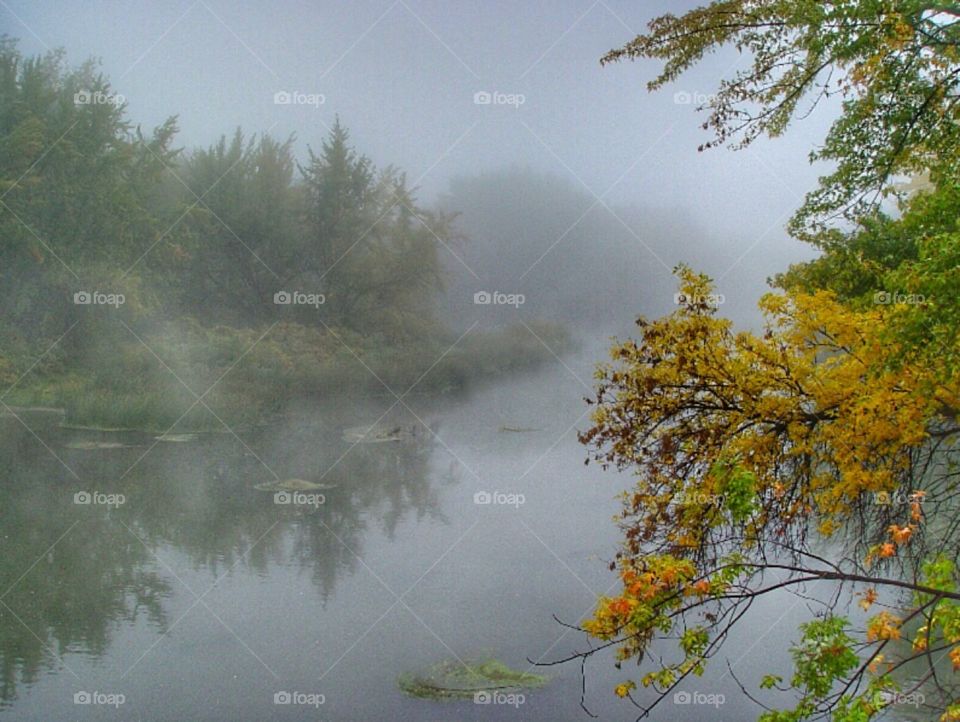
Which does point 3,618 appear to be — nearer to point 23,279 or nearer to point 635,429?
point 23,279

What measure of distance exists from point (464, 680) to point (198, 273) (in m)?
6.79

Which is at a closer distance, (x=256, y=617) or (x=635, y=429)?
(x=635, y=429)

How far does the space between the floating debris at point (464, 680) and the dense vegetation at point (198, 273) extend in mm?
4217

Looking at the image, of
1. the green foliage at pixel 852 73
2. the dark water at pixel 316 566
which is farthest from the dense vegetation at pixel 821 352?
the dark water at pixel 316 566

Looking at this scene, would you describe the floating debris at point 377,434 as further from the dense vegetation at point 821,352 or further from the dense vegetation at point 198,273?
the dense vegetation at point 821,352

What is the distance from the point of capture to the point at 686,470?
22.5 ft

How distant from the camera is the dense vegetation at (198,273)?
1345 cm

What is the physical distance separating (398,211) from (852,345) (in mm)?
8326

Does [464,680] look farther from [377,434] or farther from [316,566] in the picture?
[377,434]

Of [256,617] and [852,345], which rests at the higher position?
[852,345]

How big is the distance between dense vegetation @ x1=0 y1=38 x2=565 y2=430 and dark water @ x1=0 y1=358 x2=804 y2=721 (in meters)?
0.50

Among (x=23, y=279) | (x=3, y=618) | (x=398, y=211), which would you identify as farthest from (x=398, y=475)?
(x=23, y=279)

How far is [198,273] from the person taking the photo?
1398 cm

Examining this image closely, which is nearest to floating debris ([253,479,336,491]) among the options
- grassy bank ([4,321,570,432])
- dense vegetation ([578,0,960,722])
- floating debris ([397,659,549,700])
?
grassy bank ([4,321,570,432])
